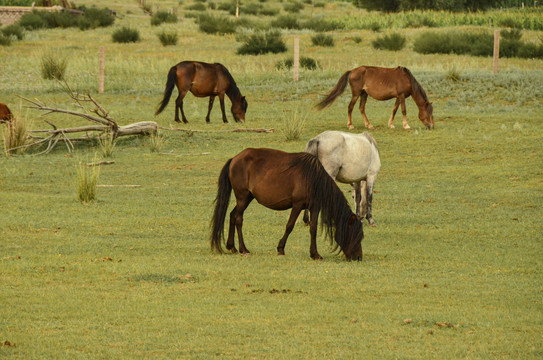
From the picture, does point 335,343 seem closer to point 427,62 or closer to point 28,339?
point 28,339

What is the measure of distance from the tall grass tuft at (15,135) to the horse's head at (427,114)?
10182mm

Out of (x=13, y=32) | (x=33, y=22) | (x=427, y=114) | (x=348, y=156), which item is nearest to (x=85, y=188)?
(x=348, y=156)

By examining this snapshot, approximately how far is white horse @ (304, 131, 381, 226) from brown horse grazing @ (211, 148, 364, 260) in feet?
8.90

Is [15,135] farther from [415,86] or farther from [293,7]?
[293,7]

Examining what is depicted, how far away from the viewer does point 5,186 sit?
18156 millimetres

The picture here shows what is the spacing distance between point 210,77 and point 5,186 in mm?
8910

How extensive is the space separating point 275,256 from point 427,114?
1376cm

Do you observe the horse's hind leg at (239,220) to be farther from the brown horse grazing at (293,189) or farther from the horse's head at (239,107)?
the horse's head at (239,107)

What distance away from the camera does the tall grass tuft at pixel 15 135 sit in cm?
2158

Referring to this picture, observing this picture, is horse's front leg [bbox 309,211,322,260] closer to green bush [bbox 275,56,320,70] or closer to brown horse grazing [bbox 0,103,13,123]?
brown horse grazing [bbox 0,103,13,123]

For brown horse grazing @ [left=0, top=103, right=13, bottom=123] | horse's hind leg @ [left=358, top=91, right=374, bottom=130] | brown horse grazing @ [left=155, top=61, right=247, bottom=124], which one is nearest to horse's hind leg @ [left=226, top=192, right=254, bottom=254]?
brown horse grazing @ [left=0, top=103, right=13, bottom=123]

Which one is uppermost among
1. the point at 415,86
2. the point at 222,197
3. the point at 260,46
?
the point at 260,46

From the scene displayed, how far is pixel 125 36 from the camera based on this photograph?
157 feet

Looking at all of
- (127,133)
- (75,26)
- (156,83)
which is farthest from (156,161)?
(75,26)
